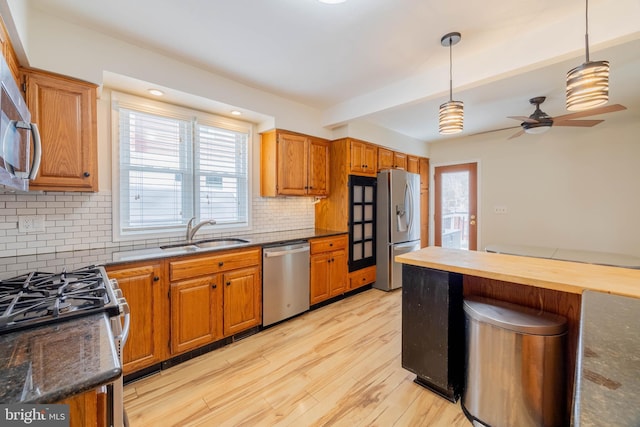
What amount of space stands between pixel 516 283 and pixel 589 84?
1188 mm

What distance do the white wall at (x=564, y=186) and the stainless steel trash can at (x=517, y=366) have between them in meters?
Result: 3.53

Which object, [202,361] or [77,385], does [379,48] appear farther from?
[202,361]

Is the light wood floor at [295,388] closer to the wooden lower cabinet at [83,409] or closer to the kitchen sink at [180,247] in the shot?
the kitchen sink at [180,247]

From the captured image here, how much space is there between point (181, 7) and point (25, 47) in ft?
3.28

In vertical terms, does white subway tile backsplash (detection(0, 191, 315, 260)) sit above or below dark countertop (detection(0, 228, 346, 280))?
above

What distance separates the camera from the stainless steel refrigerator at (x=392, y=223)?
3.99 metres

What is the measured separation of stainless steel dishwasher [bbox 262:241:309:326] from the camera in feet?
9.07

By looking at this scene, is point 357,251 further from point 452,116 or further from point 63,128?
point 63,128

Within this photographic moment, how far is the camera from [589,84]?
4.80ft

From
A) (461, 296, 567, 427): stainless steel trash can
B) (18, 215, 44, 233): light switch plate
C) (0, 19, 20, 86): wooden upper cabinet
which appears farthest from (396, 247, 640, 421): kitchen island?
(18, 215, 44, 233): light switch plate

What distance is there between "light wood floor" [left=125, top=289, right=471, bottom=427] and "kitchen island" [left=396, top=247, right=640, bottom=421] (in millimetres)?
361

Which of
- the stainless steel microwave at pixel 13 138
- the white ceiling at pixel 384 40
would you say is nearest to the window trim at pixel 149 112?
the white ceiling at pixel 384 40

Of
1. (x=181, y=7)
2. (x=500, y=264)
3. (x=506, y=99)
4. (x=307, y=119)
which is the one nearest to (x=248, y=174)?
(x=307, y=119)

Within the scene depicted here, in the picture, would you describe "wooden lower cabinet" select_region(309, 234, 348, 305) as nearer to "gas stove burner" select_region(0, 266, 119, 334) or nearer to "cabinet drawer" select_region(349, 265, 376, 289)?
"cabinet drawer" select_region(349, 265, 376, 289)
